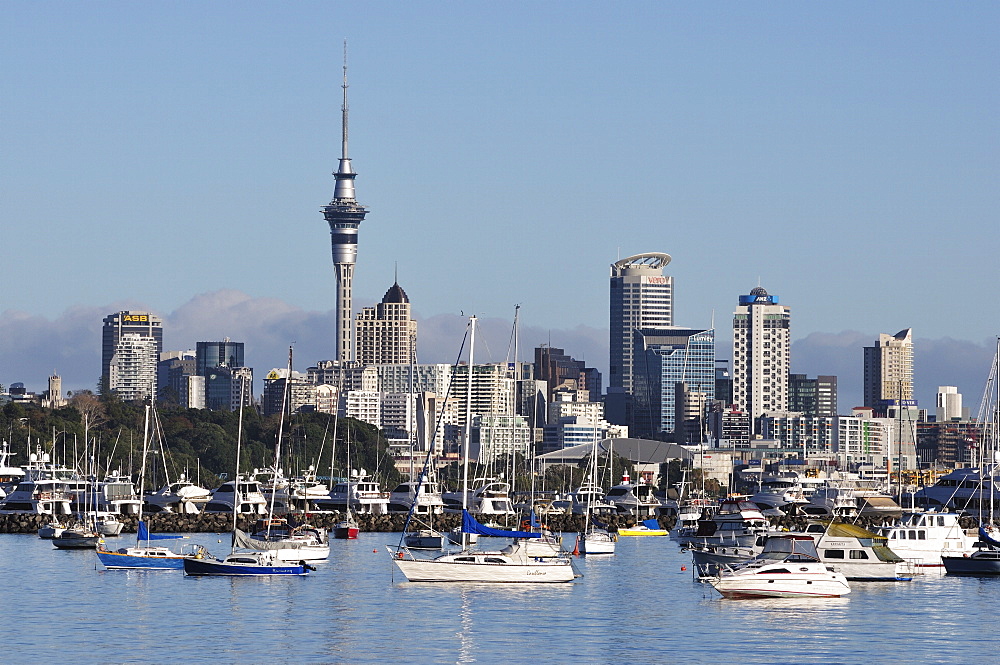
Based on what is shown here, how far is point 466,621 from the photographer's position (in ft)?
204

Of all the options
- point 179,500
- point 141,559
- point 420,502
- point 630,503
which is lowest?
point 141,559

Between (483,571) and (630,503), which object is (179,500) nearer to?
(630,503)

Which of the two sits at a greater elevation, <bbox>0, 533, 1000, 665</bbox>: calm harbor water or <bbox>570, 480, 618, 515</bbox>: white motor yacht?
<bbox>570, 480, 618, 515</bbox>: white motor yacht

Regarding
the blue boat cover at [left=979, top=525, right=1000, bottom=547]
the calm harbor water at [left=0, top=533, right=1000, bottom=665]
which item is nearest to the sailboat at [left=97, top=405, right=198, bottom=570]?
the calm harbor water at [left=0, top=533, right=1000, bottom=665]

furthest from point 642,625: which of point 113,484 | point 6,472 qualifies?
point 6,472

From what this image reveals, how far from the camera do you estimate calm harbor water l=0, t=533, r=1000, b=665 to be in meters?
55.2

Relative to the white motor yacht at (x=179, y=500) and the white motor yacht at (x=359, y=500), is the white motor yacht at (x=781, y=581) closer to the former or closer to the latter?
the white motor yacht at (x=359, y=500)

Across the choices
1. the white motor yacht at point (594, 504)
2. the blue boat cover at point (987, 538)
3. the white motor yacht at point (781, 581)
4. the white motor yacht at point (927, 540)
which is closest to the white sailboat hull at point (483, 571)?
the white motor yacht at point (781, 581)

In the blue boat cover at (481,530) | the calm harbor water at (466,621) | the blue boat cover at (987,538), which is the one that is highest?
the blue boat cover at (481,530)

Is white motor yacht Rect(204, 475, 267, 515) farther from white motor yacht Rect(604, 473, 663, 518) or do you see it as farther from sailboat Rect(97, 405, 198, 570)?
sailboat Rect(97, 405, 198, 570)

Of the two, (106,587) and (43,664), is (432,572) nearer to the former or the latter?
(106,587)

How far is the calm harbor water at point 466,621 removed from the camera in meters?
55.2

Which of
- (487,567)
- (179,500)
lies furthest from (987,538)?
(179,500)

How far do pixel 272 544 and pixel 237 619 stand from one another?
1860cm
